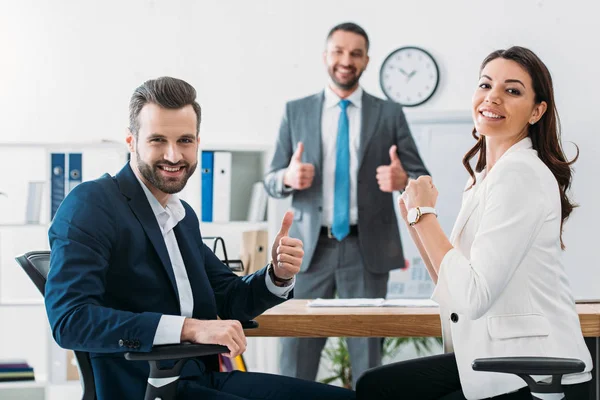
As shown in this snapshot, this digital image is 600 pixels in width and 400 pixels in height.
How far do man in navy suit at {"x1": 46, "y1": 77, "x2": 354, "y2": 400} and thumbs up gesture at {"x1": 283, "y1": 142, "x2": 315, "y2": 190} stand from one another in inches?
54.4

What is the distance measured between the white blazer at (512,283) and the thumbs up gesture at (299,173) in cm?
167

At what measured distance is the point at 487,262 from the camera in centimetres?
165

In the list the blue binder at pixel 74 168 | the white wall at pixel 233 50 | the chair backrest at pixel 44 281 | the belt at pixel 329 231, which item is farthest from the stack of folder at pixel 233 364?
the chair backrest at pixel 44 281

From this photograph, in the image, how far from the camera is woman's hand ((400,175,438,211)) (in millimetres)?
1839

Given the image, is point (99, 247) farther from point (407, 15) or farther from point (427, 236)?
point (407, 15)

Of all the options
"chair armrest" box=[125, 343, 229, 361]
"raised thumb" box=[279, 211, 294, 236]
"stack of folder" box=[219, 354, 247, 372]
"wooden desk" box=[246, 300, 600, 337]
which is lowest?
"stack of folder" box=[219, 354, 247, 372]

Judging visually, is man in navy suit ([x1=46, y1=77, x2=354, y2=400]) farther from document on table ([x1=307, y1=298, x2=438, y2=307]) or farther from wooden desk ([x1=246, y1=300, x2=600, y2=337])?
→ document on table ([x1=307, y1=298, x2=438, y2=307])

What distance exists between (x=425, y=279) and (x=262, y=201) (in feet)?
3.59

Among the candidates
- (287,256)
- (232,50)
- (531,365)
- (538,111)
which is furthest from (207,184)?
(531,365)

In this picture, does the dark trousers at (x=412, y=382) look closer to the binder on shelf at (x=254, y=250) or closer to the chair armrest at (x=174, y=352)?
the chair armrest at (x=174, y=352)

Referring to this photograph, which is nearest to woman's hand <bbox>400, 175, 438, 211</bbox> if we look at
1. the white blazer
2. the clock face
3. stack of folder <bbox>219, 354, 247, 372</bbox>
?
the white blazer

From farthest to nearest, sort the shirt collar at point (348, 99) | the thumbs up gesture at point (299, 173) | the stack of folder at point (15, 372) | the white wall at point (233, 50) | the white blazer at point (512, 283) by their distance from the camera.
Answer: the white wall at point (233, 50) < the stack of folder at point (15, 372) < the shirt collar at point (348, 99) < the thumbs up gesture at point (299, 173) < the white blazer at point (512, 283)

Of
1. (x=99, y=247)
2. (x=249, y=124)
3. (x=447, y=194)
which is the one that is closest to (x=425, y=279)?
(x=447, y=194)

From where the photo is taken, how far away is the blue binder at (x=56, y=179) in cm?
390
